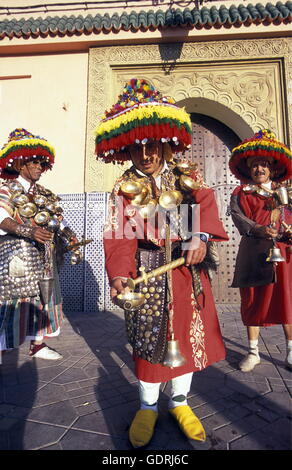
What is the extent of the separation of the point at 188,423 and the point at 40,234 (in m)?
2.03

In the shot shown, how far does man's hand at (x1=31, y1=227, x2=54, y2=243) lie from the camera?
2.65m

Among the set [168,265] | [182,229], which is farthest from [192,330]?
[182,229]

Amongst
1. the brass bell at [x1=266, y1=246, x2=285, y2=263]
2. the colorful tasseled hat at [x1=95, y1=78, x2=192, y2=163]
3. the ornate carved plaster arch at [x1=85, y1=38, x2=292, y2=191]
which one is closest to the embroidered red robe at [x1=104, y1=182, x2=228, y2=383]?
the colorful tasseled hat at [x1=95, y1=78, x2=192, y2=163]

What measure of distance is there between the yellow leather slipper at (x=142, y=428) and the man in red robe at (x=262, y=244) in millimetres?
1361

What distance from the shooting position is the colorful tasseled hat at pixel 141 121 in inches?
66.3

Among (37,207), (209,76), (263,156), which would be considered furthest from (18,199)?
Answer: (209,76)

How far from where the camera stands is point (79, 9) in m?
6.40

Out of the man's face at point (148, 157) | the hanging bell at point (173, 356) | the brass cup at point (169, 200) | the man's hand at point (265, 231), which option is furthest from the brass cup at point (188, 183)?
the man's hand at point (265, 231)

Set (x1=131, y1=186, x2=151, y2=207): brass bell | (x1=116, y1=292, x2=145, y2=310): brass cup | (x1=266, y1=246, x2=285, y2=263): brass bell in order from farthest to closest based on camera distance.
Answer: (x1=266, y1=246, x2=285, y2=263): brass bell < (x1=131, y1=186, x2=151, y2=207): brass bell < (x1=116, y1=292, x2=145, y2=310): brass cup

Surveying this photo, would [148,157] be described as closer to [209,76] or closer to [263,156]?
[263,156]

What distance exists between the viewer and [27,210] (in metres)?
2.80

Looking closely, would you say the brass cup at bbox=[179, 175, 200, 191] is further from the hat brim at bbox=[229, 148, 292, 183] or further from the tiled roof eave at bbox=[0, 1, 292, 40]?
the tiled roof eave at bbox=[0, 1, 292, 40]

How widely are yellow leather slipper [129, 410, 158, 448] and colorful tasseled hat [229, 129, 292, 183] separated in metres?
2.47
